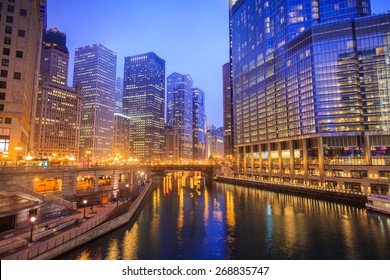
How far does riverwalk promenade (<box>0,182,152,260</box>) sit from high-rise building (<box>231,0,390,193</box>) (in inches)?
3069

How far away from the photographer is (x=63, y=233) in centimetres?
3111

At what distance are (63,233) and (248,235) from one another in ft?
95.4

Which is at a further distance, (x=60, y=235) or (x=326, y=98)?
(x=326, y=98)

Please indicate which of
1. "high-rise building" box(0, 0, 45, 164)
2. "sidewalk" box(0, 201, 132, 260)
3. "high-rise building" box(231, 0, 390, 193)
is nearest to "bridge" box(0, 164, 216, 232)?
"sidewalk" box(0, 201, 132, 260)

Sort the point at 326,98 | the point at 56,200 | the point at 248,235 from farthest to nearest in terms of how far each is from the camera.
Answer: the point at 326,98 → the point at 56,200 → the point at 248,235

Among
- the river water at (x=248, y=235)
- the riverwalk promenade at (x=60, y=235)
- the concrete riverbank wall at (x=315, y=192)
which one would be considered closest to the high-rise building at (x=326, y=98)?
the concrete riverbank wall at (x=315, y=192)

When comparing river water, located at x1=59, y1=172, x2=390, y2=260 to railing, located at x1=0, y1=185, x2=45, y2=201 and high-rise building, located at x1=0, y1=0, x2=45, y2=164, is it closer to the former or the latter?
railing, located at x1=0, y1=185, x2=45, y2=201

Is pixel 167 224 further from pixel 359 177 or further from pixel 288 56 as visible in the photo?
pixel 288 56

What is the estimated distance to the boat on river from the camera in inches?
2172

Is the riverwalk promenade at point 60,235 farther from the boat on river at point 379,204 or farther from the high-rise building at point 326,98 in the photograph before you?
the high-rise building at point 326,98

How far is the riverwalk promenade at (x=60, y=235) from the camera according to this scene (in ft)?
83.7

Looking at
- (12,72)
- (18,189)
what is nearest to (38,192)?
(18,189)

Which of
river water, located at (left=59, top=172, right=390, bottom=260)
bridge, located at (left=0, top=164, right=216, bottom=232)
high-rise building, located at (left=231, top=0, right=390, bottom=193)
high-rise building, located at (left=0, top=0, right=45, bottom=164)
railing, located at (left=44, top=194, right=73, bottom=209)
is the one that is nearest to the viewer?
river water, located at (left=59, top=172, right=390, bottom=260)

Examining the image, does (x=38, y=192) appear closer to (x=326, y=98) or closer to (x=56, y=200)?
(x=56, y=200)
